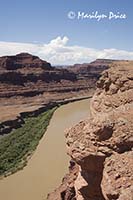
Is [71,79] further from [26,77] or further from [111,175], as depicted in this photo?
[111,175]

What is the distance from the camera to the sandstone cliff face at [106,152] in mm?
8836

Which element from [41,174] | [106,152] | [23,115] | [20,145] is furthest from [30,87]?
[106,152]

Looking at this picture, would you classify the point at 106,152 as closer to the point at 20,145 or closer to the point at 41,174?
the point at 41,174

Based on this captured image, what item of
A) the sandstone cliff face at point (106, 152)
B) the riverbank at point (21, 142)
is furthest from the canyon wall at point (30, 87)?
the sandstone cliff face at point (106, 152)

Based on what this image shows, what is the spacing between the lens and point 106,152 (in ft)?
31.9

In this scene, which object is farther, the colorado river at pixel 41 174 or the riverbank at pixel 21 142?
the riverbank at pixel 21 142

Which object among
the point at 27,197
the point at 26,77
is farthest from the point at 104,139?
the point at 26,77

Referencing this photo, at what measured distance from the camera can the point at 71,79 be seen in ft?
299

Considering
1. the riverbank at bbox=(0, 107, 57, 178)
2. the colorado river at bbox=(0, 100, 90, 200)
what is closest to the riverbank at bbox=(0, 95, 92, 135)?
the riverbank at bbox=(0, 107, 57, 178)

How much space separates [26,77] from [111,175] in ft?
219

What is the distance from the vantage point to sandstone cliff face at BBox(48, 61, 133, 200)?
29.0 feet

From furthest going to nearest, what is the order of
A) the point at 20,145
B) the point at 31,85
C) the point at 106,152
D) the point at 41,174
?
the point at 31,85 < the point at 20,145 < the point at 41,174 < the point at 106,152

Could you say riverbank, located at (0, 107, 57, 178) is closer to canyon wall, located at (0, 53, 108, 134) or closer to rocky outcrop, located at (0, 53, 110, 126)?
canyon wall, located at (0, 53, 108, 134)

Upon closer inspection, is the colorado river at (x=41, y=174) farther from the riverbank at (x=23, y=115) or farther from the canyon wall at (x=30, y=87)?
the canyon wall at (x=30, y=87)
